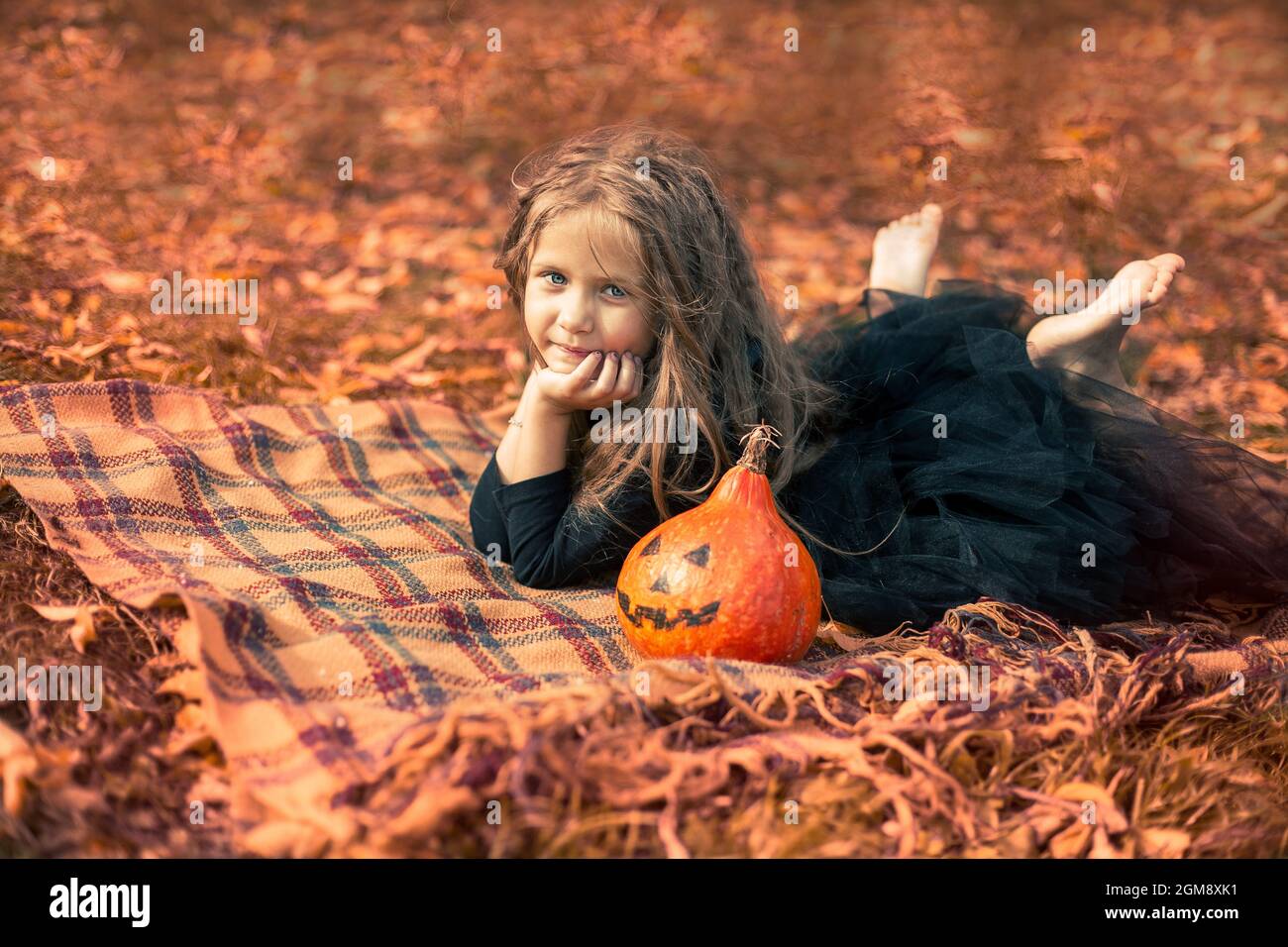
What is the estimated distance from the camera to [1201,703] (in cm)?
230

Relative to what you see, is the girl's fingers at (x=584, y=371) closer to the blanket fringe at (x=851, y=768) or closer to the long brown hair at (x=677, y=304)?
the long brown hair at (x=677, y=304)

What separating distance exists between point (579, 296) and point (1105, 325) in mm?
1353

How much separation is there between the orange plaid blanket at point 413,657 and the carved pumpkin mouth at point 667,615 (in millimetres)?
121

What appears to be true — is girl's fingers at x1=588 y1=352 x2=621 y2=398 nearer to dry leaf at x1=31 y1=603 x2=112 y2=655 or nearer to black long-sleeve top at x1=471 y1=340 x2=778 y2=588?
black long-sleeve top at x1=471 y1=340 x2=778 y2=588

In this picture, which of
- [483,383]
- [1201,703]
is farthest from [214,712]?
[483,383]

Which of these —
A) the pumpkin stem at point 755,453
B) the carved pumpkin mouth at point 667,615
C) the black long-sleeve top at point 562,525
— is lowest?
the carved pumpkin mouth at point 667,615

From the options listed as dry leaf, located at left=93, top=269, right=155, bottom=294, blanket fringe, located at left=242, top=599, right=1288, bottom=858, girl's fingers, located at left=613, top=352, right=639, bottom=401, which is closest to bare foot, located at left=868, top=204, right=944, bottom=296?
girl's fingers, located at left=613, top=352, right=639, bottom=401

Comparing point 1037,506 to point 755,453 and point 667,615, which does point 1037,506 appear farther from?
point 667,615

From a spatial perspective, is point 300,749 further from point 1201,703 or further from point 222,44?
point 222,44

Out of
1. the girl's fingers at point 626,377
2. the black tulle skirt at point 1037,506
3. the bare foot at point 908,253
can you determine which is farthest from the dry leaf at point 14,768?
the bare foot at point 908,253

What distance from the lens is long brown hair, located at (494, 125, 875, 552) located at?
2.58 meters

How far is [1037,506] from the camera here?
264 centimetres

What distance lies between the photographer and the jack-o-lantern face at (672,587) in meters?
2.29

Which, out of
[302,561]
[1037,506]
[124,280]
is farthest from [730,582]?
[124,280]
